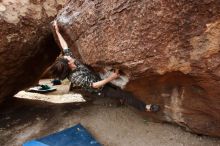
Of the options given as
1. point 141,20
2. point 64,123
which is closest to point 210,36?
point 141,20

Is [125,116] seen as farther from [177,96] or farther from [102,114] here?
[177,96]

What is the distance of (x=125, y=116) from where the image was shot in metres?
5.40

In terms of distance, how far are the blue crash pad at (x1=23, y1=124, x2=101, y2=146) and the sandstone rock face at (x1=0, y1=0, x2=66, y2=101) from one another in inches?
62.5

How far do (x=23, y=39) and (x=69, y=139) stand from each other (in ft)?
6.39

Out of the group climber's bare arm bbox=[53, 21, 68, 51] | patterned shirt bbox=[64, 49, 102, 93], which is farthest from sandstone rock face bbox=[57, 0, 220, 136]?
climber's bare arm bbox=[53, 21, 68, 51]

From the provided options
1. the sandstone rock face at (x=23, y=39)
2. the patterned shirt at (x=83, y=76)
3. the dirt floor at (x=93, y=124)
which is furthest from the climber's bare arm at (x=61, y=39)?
the dirt floor at (x=93, y=124)

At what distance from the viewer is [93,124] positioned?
5.33m

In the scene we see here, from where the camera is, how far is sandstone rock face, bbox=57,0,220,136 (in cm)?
360

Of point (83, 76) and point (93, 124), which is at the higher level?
point (83, 76)

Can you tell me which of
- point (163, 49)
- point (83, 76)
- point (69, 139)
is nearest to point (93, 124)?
point (69, 139)

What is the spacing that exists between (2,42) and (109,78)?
1.99 meters

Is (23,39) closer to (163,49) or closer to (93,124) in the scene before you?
(93,124)

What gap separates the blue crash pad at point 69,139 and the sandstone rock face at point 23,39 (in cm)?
159

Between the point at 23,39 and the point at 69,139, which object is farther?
the point at 23,39
